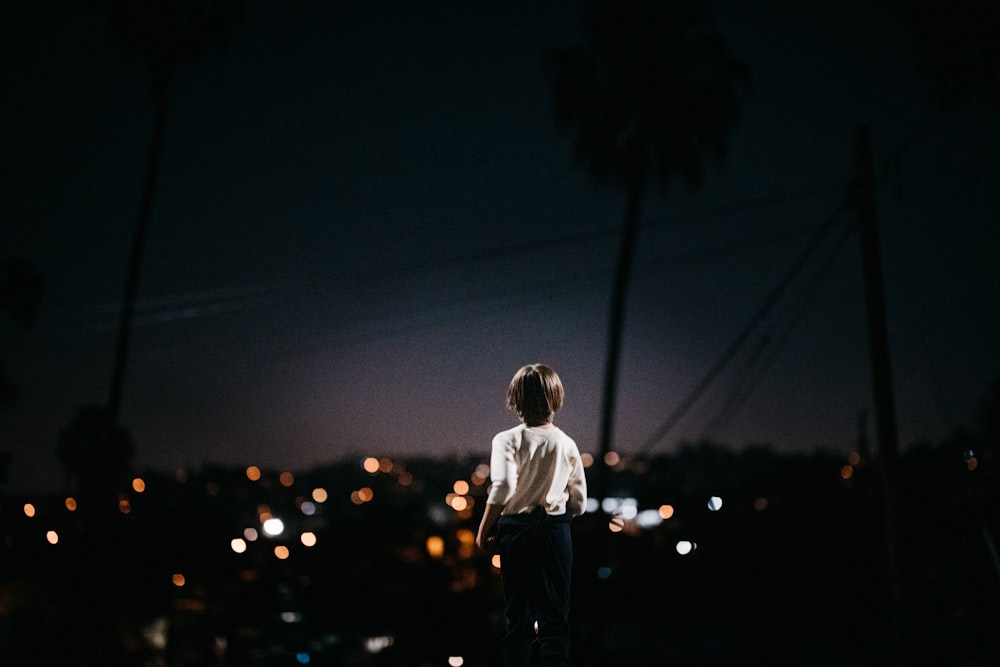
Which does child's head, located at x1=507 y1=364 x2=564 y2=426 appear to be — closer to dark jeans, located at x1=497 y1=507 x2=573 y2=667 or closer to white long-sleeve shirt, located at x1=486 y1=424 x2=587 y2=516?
white long-sleeve shirt, located at x1=486 y1=424 x2=587 y2=516

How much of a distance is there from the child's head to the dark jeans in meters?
0.52

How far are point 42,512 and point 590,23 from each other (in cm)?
2059

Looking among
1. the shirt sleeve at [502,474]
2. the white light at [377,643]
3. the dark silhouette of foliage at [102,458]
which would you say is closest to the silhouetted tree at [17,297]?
the dark silhouette of foliage at [102,458]

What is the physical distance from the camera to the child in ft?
17.0

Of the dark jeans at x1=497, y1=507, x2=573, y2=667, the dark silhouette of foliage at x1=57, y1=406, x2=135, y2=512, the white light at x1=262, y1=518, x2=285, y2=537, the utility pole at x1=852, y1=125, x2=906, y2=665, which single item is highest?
the dark silhouette of foliage at x1=57, y1=406, x2=135, y2=512

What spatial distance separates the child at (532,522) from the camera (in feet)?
17.0

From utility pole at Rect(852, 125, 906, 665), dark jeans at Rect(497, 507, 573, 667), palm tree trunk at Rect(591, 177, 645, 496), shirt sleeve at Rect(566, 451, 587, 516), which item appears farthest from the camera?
palm tree trunk at Rect(591, 177, 645, 496)

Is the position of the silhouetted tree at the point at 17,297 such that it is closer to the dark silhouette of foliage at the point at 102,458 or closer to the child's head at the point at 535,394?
the dark silhouette of foliage at the point at 102,458

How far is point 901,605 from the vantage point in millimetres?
11211

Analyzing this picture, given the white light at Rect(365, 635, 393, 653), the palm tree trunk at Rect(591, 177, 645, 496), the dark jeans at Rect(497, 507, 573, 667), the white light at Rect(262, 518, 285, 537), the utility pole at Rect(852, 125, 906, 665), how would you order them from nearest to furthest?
the dark jeans at Rect(497, 507, 573, 667)
the white light at Rect(365, 635, 393, 653)
the utility pole at Rect(852, 125, 906, 665)
the white light at Rect(262, 518, 285, 537)
the palm tree trunk at Rect(591, 177, 645, 496)

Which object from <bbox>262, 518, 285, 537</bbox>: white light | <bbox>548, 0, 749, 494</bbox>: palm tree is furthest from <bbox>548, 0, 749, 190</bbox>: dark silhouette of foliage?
<bbox>262, 518, 285, 537</bbox>: white light

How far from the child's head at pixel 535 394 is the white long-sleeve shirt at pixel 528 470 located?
7 cm

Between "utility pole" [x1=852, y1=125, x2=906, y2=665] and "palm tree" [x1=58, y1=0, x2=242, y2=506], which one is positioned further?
"palm tree" [x1=58, y1=0, x2=242, y2=506]

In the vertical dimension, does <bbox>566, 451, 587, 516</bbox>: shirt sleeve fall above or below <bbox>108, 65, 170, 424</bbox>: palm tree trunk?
below
